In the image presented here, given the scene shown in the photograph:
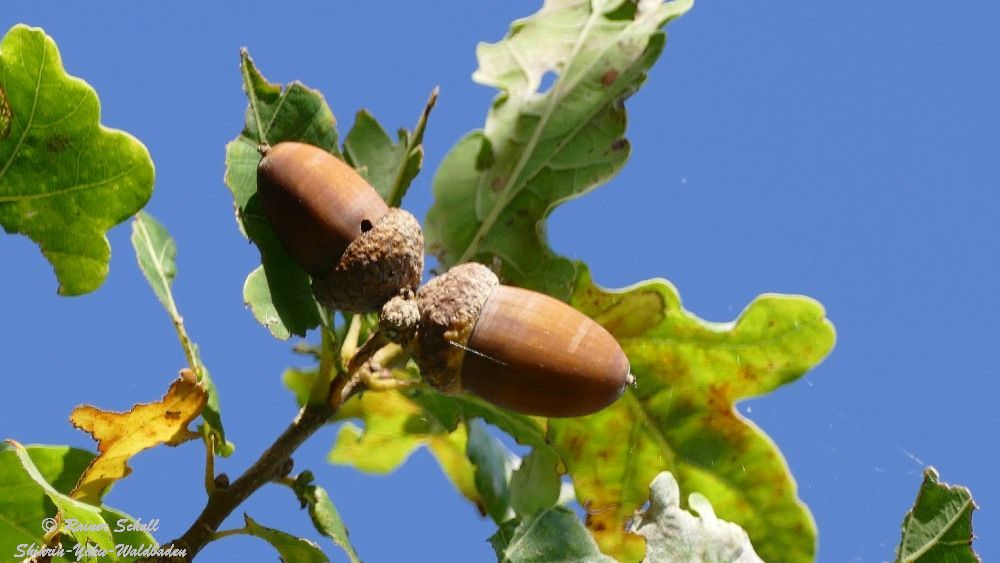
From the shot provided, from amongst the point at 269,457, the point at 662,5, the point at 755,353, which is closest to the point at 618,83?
the point at 662,5

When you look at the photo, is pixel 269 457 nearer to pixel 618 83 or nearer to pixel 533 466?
pixel 533 466

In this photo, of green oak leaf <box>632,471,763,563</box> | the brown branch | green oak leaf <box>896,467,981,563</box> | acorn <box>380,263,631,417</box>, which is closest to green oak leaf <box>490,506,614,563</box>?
green oak leaf <box>632,471,763,563</box>

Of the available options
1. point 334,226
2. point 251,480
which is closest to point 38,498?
point 251,480

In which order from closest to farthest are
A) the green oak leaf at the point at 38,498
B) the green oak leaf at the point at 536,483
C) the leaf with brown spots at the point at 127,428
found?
the green oak leaf at the point at 38,498
the leaf with brown spots at the point at 127,428
the green oak leaf at the point at 536,483

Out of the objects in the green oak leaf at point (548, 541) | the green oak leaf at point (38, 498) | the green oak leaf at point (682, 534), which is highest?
the green oak leaf at point (682, 534)

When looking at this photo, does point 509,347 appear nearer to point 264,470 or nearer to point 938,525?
point 264,470

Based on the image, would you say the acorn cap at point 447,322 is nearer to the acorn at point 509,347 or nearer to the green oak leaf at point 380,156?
the acorn at point 509,347

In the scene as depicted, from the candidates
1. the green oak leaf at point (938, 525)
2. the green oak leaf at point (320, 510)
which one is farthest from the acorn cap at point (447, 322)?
the green oak leaf at point (938, 525)
